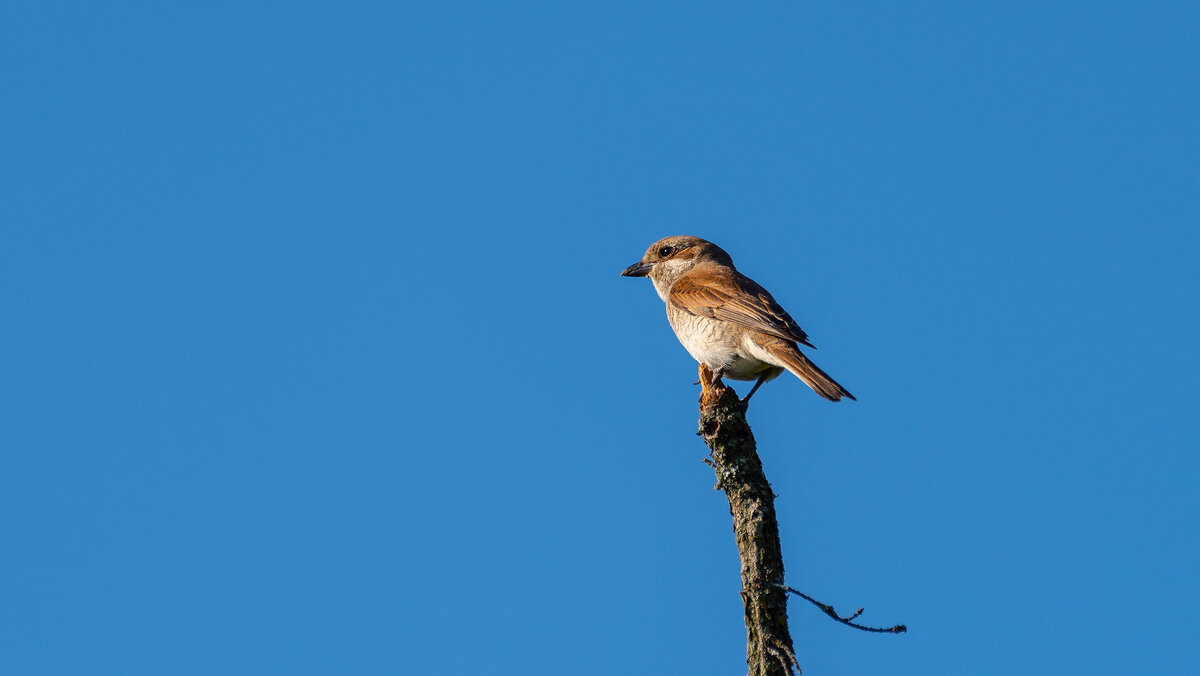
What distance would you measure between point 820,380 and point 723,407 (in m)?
1.35

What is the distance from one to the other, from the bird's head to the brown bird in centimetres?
24

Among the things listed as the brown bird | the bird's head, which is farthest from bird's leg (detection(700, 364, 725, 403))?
the bird's head

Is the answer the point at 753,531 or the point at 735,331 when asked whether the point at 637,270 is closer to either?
the point at 735,331

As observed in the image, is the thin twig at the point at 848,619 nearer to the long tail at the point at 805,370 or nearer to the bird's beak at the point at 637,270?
the long tail at the point at 805,370

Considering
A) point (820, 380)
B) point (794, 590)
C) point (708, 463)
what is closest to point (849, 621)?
point (794, 590)

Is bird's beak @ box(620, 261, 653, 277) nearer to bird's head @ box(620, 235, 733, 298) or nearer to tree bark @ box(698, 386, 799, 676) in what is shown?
bird's head @ box(620, 235, 733, 298)

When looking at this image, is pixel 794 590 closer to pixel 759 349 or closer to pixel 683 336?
pixel 759 349

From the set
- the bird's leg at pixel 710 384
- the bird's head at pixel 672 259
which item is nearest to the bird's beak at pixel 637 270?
the bird's head at pixel 672 259

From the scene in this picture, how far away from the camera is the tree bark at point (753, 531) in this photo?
5.67 meters

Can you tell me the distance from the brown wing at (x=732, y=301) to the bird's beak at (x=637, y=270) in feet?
2.61

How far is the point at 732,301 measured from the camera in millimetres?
9375

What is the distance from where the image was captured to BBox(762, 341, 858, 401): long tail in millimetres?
7812

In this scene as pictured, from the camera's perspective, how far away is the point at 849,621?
5500 millimetres

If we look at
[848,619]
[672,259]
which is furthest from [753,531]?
[672,259]
